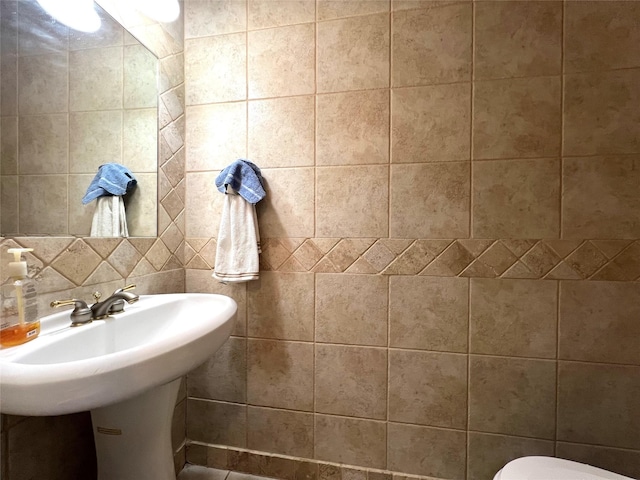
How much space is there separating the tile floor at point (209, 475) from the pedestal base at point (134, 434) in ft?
1.55

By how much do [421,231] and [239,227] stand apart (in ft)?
2.30

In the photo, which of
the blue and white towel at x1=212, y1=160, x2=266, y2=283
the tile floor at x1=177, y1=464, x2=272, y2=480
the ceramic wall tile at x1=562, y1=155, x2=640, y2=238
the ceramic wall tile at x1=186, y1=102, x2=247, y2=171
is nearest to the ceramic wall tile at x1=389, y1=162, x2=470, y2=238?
the ceramic wall tile at x1=562, y1=155, x2=640, y2=238

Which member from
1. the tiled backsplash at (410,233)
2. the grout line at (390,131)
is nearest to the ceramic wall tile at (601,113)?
the tiled backsplash at (410,233)

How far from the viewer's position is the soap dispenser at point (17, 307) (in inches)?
25.4

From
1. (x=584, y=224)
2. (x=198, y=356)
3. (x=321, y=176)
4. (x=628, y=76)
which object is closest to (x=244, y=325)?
(x=198, y=356)

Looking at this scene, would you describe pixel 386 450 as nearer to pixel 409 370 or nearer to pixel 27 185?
pixel 409 370

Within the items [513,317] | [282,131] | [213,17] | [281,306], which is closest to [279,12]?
[213,17]

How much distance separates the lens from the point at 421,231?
1.13m

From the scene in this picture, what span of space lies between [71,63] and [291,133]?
0.71m

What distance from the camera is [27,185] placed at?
0.78m

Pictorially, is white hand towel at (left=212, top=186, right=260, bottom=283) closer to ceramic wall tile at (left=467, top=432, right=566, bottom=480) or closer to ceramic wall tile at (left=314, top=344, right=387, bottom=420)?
ceramic wall tile at (left=314, top=344, right=387, bottom=420)

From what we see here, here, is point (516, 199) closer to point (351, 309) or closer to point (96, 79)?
point (351, 309)

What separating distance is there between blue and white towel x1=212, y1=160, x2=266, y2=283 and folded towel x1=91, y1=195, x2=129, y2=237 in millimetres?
328

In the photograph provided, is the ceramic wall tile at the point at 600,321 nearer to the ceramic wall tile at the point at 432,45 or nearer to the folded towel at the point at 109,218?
the ceramic wall tile at the point at 432,45
